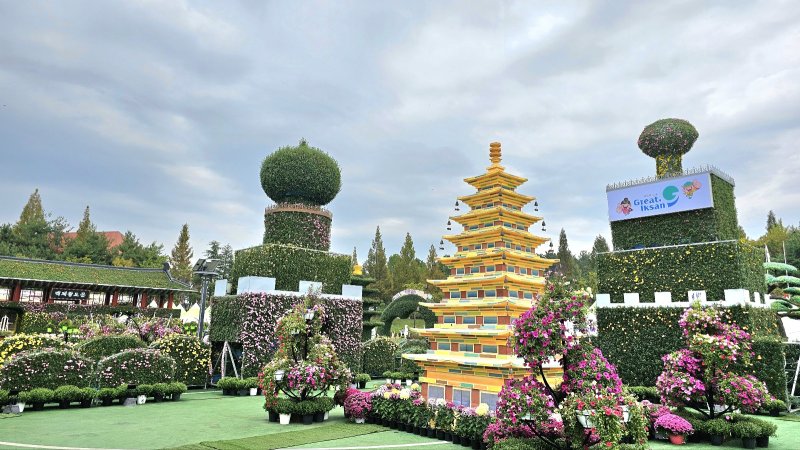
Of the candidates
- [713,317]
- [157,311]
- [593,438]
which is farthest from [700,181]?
[157,311]

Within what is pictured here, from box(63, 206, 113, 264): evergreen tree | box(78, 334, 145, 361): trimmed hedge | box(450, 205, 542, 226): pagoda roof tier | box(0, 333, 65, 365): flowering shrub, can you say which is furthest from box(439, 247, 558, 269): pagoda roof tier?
box(63, 206, 113, 264): evergreen tree

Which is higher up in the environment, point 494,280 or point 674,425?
point 494,280

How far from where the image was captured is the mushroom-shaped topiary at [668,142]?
23750 millimetres

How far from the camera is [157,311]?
43.0 m

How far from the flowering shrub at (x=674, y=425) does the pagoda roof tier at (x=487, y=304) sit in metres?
4.63

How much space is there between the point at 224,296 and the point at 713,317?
21548 mm

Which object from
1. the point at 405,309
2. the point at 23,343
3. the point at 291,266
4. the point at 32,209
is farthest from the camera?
the point at 32,209

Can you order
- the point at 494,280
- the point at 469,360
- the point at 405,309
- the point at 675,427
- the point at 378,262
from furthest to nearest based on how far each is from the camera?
1. the point at 378,262
2. the point at 405,309
3. the point at 494,280
4. the point at 469,360
5. the point at 675,427

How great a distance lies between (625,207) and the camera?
2434cm

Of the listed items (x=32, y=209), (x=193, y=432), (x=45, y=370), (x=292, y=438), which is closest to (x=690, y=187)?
(x=292, y=438)

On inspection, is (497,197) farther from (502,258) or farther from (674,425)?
(674,425)

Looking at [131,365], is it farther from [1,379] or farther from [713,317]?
[713,317]

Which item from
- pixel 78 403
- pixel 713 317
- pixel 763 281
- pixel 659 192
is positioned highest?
pixel 659 192

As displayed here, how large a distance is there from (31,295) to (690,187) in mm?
45642
